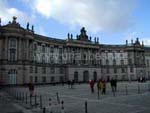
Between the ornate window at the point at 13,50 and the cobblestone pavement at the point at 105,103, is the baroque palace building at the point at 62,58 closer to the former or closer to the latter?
the ornate window at the point at 13,50

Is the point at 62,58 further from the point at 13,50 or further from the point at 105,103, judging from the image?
the point at 105,103

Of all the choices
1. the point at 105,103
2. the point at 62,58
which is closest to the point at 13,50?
the point at 62,58

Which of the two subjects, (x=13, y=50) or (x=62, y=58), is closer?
(x=13, y=50)

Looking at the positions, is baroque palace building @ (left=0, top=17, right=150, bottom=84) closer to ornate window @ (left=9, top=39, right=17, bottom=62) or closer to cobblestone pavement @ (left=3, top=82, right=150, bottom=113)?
ornate window @ (left=9, top=39, right=17, bottom=62)

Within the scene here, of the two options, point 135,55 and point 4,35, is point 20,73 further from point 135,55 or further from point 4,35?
point 135,55

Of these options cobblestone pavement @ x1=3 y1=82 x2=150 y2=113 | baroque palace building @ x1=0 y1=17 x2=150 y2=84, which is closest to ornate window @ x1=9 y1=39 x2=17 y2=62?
baroque palace building @ x1=0 y1=17 x2=150 y2=84

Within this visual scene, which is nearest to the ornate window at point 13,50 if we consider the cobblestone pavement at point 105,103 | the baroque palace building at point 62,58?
the baroque palace building at point 62,58

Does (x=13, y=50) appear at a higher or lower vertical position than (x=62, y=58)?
higher

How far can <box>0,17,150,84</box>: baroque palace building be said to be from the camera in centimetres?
7244

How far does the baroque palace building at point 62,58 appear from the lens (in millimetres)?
72438

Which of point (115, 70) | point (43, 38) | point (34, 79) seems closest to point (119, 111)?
point (34, 79)

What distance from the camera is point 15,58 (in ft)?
243

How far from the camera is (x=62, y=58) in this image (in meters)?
96.9

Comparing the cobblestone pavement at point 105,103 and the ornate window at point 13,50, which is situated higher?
the ornate window at point 13,50
